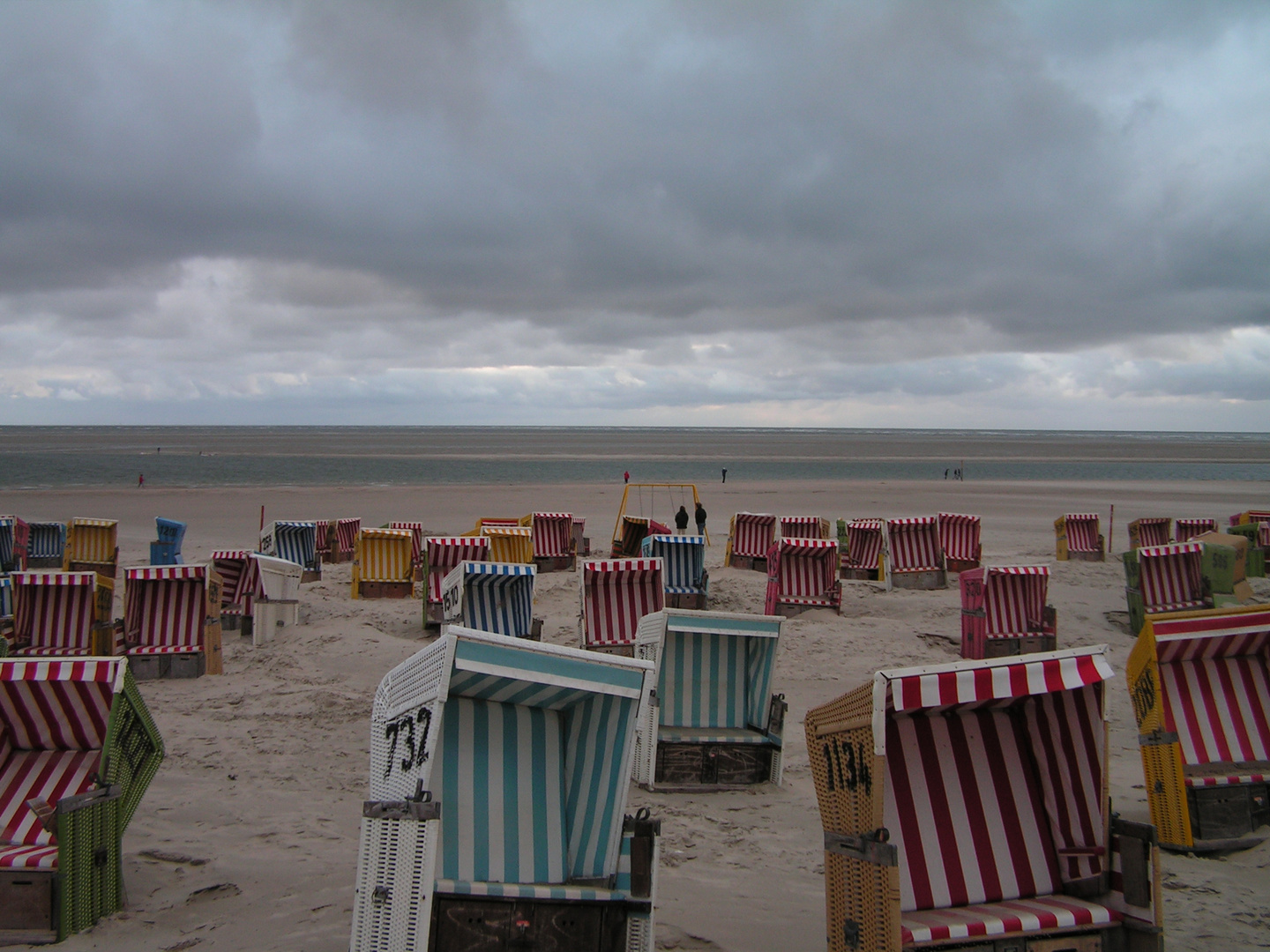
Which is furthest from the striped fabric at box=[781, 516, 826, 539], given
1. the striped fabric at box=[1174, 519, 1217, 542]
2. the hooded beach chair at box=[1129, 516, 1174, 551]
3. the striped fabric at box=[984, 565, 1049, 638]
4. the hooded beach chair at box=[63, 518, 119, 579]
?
the hooded beach chair at box=[63, 518, 119, 579]

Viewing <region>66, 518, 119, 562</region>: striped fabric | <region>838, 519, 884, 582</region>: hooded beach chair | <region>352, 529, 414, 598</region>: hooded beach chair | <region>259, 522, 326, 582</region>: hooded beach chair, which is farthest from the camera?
<region>838, 519, 884, 582</region>: hooded beach chair

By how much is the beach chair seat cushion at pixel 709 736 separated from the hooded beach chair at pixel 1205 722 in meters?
3.13

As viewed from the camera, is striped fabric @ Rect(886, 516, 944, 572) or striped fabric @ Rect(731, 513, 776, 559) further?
striped fabric @ Rect(731, 513, 776, 559)

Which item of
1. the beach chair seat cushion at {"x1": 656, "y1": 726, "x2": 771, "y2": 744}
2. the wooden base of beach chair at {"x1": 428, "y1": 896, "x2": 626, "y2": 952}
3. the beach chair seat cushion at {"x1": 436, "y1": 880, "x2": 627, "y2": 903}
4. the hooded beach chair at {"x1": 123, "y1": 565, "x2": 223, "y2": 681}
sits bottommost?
the wooden base of beach chair at {"x1": 428, "y1": 896, "x2": 626, "y2": 952}

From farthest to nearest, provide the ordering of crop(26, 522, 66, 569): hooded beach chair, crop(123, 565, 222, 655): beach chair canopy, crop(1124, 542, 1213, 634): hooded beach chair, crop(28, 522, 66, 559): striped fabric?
crop(28, 522, 66, 559): striped fabric < crop(26, 522, 66, 569): hooded beach chair < crop(1124, 542, 1213, 634): hooded beach chair < crop(123, 565, 222, 655): beach chair canopy

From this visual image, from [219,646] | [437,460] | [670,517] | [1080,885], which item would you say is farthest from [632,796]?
[437,460]

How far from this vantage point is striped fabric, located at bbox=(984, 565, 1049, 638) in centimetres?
1317

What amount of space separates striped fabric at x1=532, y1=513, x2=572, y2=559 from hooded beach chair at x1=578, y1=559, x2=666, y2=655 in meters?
9.17

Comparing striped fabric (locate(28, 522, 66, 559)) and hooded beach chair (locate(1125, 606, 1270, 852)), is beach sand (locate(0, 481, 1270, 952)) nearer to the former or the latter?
hooded beach chair (locate(1125, 606, 1270, 852))

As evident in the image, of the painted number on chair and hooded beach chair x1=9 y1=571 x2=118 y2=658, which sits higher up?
hooded beach chair x1=9 y1=571 x2=118 y2=658

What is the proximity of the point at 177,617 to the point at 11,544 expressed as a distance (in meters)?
10.8

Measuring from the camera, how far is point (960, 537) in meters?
20.5

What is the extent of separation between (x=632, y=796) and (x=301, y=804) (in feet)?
9.00

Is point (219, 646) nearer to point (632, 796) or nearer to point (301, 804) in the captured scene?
point (301, 804)
